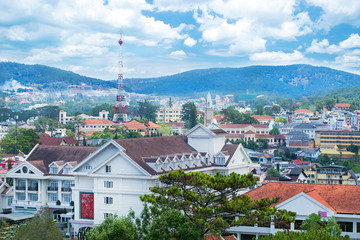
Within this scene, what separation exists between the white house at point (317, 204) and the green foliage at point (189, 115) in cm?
8774

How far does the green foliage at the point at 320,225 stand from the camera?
26.2 metres

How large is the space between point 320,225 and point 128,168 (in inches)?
459

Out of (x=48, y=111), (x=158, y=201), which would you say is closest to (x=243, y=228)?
(x=158, y=201)

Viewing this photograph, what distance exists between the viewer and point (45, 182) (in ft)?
137

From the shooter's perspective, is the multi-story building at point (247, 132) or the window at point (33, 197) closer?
the window at point (33, 197)

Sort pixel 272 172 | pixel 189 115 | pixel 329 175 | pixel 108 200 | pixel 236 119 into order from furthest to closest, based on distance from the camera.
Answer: pixel 236 119
pixel 189 115
pixel 272 172
pixel 329 175
pixel 108 200

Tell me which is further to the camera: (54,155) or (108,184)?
(54,155)

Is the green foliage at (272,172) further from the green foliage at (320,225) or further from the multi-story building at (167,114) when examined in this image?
the multi-story building at (167,114)

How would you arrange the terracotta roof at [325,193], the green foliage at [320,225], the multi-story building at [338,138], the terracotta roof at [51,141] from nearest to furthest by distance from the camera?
the green foliage at [320,225] < the terracotta roof at [325,193] < the terracotta roof at [51,141] < the multi-story building at [338,138]

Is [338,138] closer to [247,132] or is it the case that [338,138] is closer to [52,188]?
[247,132]

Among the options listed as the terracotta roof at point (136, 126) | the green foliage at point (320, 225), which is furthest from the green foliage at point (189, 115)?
the green foliage at point (320, 225)

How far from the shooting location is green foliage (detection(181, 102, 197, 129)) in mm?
119438

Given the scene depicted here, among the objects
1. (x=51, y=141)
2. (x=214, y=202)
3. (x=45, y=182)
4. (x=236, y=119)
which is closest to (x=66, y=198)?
(x=45, y=182)

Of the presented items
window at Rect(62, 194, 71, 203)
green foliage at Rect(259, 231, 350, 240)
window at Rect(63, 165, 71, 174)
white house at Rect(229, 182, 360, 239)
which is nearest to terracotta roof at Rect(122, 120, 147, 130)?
window at Rect(62, 194, 71, 203)
